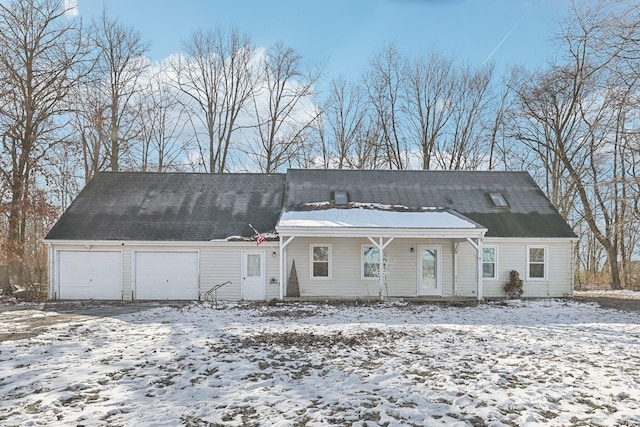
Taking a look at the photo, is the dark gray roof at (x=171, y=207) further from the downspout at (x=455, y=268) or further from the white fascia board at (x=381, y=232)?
the downspout at (x=455, y=268)

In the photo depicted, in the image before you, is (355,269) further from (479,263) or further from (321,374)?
(321,374)

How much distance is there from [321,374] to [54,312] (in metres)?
9.81

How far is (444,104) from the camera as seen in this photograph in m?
29.6

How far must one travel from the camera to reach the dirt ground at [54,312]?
916cm

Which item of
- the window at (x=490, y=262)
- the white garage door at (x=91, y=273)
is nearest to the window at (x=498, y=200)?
the window at (x=490, y=262)

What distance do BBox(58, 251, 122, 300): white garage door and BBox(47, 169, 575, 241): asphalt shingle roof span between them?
0.71 meters

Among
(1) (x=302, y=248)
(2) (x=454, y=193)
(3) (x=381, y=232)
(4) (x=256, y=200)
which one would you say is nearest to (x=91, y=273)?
(4) (x=256, y=200)

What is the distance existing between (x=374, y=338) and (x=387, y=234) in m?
6.27

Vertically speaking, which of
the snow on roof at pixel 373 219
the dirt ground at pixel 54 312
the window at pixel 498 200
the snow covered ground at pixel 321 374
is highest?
the window at pixel 498 200

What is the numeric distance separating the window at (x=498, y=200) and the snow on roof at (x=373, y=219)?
94.5 inches

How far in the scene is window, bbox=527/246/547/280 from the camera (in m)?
15.9

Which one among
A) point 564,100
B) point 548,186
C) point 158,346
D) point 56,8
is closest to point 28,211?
point 56,8

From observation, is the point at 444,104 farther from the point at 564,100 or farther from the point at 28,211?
the point at 28,211

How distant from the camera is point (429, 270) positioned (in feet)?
51.7
